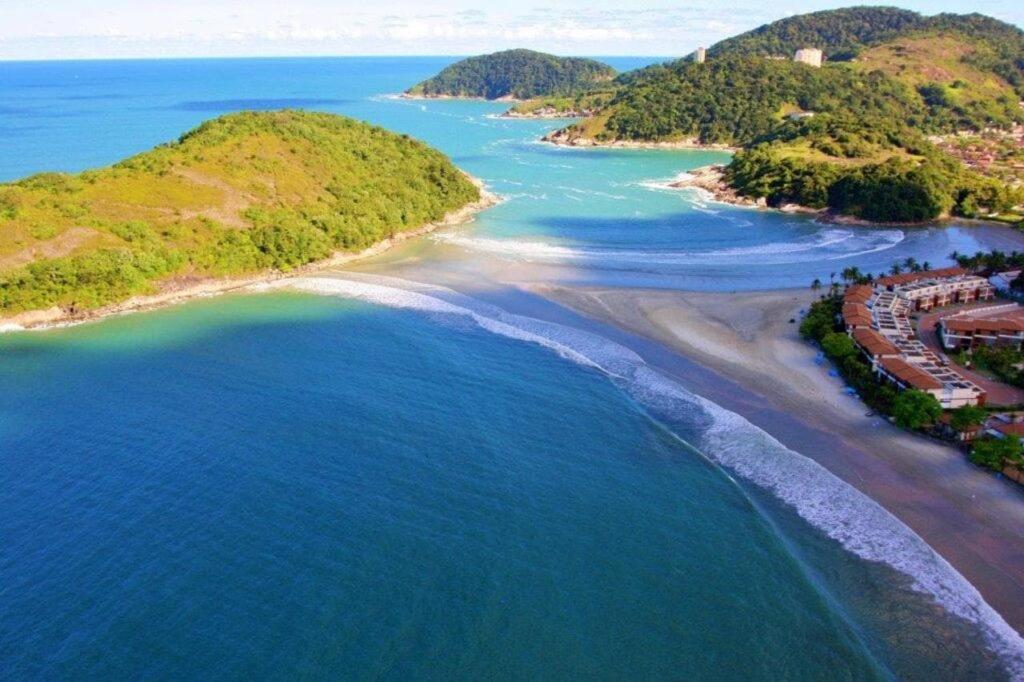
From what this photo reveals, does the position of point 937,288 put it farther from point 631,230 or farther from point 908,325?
point 631,230

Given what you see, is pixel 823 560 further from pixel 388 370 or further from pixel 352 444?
pixel 388 370

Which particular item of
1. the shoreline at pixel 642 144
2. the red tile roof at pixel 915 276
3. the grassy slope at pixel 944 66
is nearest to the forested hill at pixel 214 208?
the red tile roof at pixel 915 276

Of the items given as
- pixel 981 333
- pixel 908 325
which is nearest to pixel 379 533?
pixel 908 325

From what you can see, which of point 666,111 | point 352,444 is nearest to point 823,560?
point 352,444

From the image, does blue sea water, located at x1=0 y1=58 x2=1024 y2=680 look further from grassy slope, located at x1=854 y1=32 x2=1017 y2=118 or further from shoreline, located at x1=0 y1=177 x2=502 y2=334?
grassy slope, located at x1=854 y1=32 x2=1017 y2=118

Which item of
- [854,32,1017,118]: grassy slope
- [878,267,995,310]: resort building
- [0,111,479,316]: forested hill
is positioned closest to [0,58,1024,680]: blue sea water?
[0,111,479,316]: forested hill

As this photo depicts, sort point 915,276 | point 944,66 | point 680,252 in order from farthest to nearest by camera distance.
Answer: point 944,66, point 680,252, point 915,276
